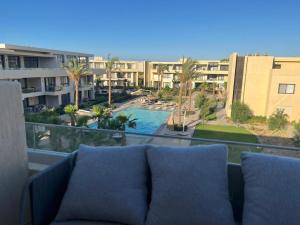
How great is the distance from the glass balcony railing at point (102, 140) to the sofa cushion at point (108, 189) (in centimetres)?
49

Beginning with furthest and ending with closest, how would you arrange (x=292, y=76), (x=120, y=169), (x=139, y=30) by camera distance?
(x=139, y=30)
(x=292, y=76)
(x=120, y=169)

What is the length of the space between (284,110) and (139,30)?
54.0ft

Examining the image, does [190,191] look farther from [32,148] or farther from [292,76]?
[292,76]

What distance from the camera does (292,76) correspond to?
1576 centimetres

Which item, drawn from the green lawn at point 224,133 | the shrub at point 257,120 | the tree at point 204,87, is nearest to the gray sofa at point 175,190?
the green lawn at point 224,133

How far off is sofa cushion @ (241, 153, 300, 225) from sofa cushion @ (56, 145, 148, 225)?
2.57ft

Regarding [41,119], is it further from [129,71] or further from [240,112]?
[129,71]

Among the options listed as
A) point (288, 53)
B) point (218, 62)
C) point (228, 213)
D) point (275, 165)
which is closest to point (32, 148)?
point (228, 213)

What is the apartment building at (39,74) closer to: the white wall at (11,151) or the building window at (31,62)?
the building window at (31,62)

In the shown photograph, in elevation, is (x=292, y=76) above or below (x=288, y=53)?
below

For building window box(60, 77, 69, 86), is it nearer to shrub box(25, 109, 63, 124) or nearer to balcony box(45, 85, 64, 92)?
balcony box(45, 85, 64, 92)

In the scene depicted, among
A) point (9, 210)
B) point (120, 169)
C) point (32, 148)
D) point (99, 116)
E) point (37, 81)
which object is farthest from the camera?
point (37, 81)

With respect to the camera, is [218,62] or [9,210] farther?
[218,62]

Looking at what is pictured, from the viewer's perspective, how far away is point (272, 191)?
1503mm
